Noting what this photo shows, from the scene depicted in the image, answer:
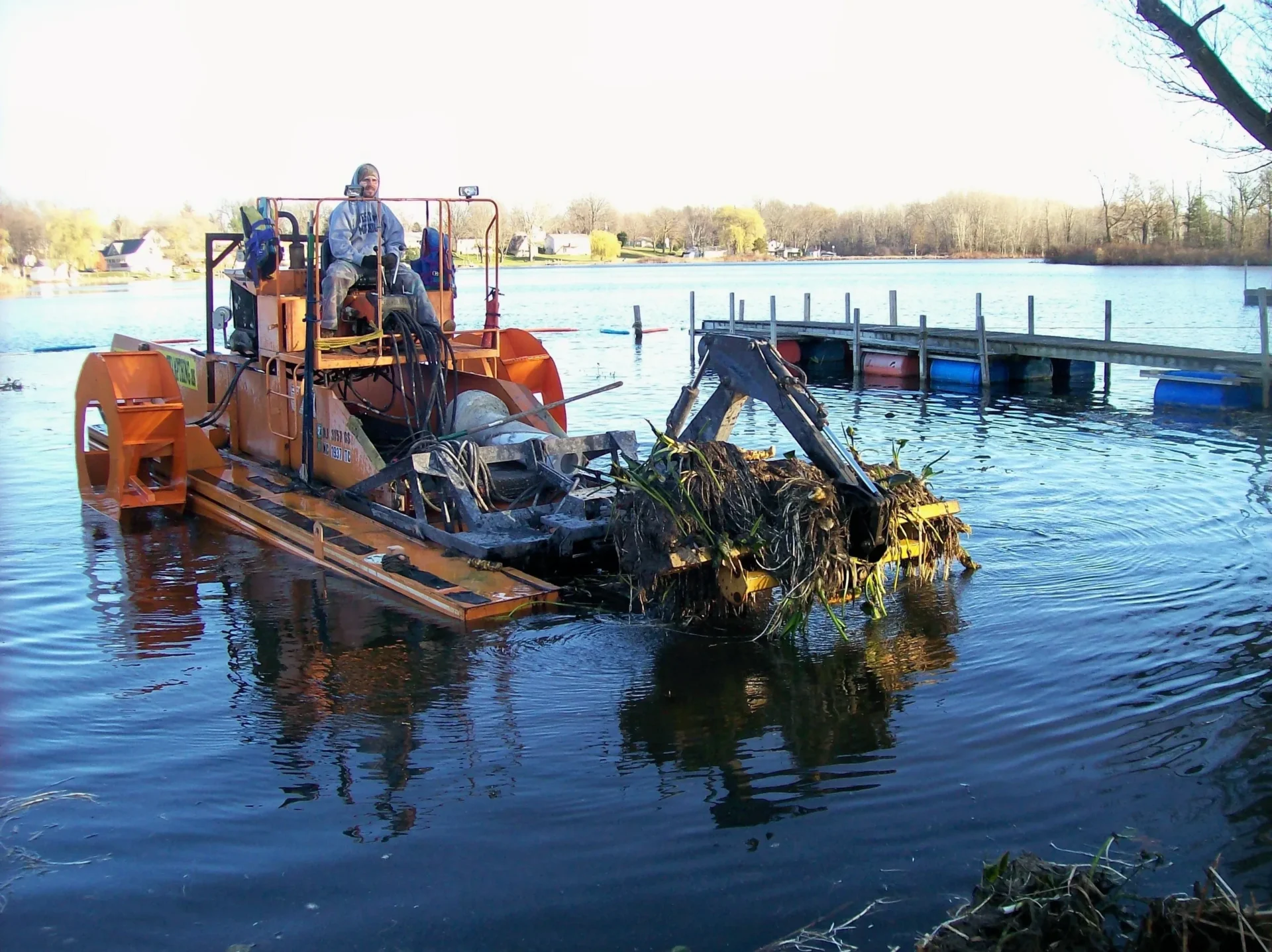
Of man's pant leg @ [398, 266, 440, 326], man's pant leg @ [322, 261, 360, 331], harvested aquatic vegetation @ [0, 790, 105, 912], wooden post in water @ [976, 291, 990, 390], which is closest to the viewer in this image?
harvested aquatic vegetation @ [0, 790, 105, 912]

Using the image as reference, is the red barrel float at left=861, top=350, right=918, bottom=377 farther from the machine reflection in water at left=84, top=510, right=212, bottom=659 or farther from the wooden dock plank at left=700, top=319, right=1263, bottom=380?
the machine reflection in water at left=84, top=510, right=212, bottom=659

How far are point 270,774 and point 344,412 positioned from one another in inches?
200

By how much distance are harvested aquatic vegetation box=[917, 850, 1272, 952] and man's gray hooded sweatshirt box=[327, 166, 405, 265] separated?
8237 millimetres

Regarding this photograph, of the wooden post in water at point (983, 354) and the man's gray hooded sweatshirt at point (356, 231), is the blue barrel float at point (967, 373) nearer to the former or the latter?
the wooden post in water at point (983, 354)

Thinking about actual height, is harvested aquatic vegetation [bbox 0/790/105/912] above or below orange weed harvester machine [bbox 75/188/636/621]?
below

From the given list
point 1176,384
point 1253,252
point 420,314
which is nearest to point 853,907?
point 420,314

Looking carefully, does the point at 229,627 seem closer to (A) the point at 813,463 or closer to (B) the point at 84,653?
(B) the point at 84,653

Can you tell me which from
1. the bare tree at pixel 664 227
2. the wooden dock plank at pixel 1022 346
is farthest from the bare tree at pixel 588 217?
the wooden dock plank at pixel 1022 346

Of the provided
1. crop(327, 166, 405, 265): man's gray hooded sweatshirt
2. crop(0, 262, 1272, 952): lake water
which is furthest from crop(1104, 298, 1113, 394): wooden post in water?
crop(327, 166, 405, 265): man's gray hooded sweatshirt

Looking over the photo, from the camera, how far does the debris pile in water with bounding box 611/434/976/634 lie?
287 inches

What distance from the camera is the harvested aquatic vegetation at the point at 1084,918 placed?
383cm

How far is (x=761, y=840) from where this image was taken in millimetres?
5254

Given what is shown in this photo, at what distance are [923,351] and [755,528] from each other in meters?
18.7

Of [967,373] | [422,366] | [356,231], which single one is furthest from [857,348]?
[356,231]
